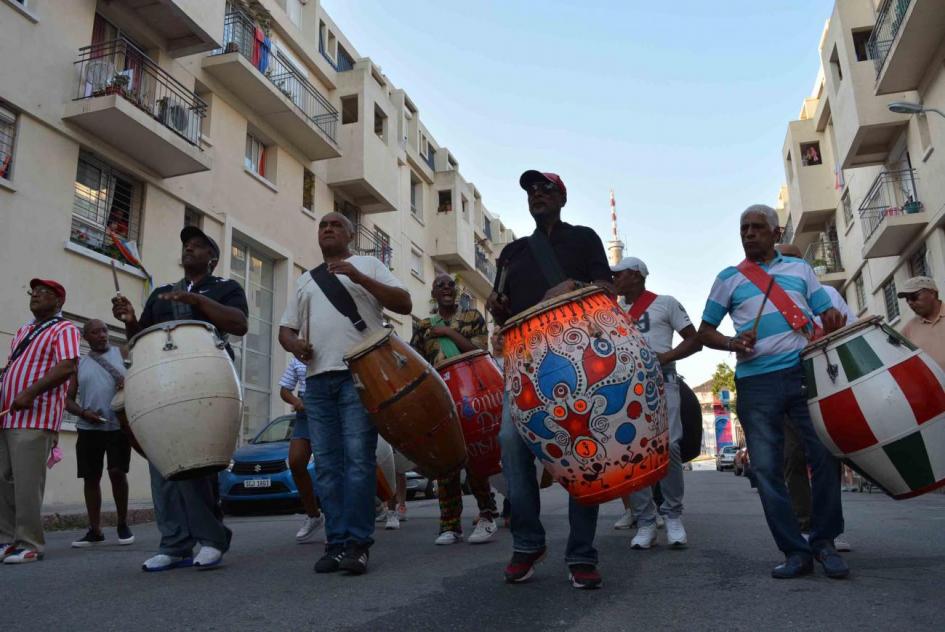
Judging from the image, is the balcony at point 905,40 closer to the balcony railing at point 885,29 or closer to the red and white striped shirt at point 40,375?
the balcony railing at point 885,29

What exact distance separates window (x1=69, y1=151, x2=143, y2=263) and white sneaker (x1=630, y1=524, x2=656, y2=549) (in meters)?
10.4

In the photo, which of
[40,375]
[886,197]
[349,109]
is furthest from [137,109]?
[886,197]

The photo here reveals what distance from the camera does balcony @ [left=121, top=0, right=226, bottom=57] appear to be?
47.3 feet

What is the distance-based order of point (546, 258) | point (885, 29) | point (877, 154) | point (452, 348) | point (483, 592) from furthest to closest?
point (877, 154)
point (885, 29)
point (452, 348)
point (546, 258)
point (483, 592)

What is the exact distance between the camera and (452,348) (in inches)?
243

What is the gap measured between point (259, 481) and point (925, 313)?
821 centimetres

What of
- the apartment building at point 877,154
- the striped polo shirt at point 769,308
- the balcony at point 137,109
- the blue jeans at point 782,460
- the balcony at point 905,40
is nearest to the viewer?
the blue jeans at point 782,460

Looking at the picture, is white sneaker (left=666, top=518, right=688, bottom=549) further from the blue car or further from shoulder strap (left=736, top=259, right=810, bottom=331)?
the blue car

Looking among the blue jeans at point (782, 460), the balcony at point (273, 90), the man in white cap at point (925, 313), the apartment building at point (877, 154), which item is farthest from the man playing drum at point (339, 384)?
the apartment building at point (877, 154)

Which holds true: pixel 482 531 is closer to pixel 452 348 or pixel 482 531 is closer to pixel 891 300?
pixel 452 348

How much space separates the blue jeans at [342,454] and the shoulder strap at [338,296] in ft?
1.04

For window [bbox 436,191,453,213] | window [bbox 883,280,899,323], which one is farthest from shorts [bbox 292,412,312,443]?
window [bbox 436,191,453,213]

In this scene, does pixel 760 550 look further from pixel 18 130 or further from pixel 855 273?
pixel 855 273

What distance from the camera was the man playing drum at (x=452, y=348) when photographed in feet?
19.3
